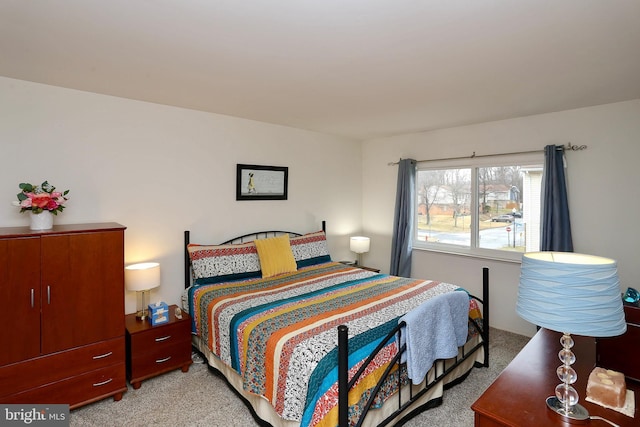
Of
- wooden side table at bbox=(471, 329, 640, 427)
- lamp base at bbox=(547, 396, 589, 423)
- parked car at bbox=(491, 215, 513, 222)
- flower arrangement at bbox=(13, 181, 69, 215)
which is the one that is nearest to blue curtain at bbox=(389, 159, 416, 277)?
parked car at bbox=(491, 215, 513, 222)

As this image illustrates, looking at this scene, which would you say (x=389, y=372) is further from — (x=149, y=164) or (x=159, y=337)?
(x=149, y=164)

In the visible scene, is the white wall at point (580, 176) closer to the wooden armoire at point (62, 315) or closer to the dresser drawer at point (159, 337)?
the dresser drawer at point (159, 337)

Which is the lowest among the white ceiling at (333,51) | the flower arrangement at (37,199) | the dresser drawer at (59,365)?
the dresser drawer at (59,365)

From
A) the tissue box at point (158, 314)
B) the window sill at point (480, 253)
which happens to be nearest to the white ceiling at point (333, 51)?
the window sill at point (480, 253)

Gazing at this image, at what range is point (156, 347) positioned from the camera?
271 centimetres

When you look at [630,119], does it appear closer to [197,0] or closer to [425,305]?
[425,305]

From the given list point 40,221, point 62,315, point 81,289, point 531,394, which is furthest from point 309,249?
point 531,394

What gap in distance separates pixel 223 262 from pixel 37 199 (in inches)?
61.0

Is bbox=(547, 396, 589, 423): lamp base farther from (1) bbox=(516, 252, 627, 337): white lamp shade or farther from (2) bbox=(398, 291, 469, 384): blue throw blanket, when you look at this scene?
(2) bbox=(398, 291, 469, 384): blue throw blanket

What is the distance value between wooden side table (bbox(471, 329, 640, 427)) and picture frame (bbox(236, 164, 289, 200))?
9.94 ft

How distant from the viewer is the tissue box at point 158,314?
2.75 metres

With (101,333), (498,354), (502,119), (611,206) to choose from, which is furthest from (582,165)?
(101,333)

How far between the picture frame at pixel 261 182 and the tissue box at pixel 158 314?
145 centimetres

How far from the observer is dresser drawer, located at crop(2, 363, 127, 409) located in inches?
85.1
